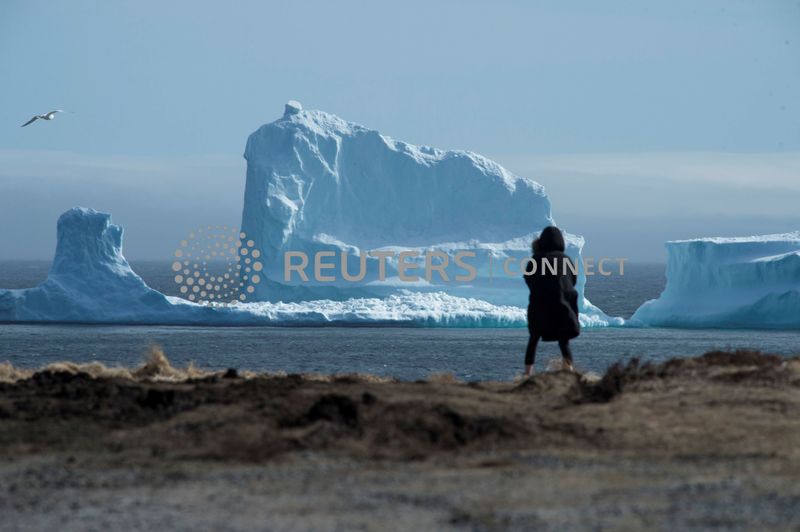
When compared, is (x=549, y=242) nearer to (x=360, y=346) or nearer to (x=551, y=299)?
(x=551, y=299)

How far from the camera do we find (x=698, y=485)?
617cm

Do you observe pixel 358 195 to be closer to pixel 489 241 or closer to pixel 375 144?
pixel 375 144

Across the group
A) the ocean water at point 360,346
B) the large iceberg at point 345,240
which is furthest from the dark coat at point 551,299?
the large iceberg at point 345,240

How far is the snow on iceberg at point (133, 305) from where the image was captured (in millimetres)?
39125

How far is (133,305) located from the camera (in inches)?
1615

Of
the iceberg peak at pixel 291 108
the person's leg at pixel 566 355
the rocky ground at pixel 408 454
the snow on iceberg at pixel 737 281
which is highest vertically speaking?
the iceberg peak at pixel 291 108

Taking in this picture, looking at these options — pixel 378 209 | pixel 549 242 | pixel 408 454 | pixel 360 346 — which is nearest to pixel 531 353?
pixel 549 242

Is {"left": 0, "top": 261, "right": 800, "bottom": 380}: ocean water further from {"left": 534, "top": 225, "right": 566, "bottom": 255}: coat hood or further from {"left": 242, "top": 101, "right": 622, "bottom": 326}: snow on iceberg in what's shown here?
{"left": 534, "top": 225, "right": 566, "bottom": 255}: coat hood

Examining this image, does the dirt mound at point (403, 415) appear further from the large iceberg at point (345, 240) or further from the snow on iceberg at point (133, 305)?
the large iceberg at point (345, 240)

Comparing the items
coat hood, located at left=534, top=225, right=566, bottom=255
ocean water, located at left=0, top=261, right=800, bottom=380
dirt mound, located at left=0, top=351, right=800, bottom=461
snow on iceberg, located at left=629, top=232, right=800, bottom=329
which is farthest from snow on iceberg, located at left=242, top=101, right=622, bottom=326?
dirt mound, located at left=0, top=351, right=800, bottom=461

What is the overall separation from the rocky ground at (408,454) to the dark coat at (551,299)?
45.1 inches

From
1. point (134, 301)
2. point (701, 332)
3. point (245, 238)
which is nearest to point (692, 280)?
point (701, 332)

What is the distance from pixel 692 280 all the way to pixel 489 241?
21.7 ft

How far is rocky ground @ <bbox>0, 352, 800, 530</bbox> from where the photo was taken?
568 centimetres
